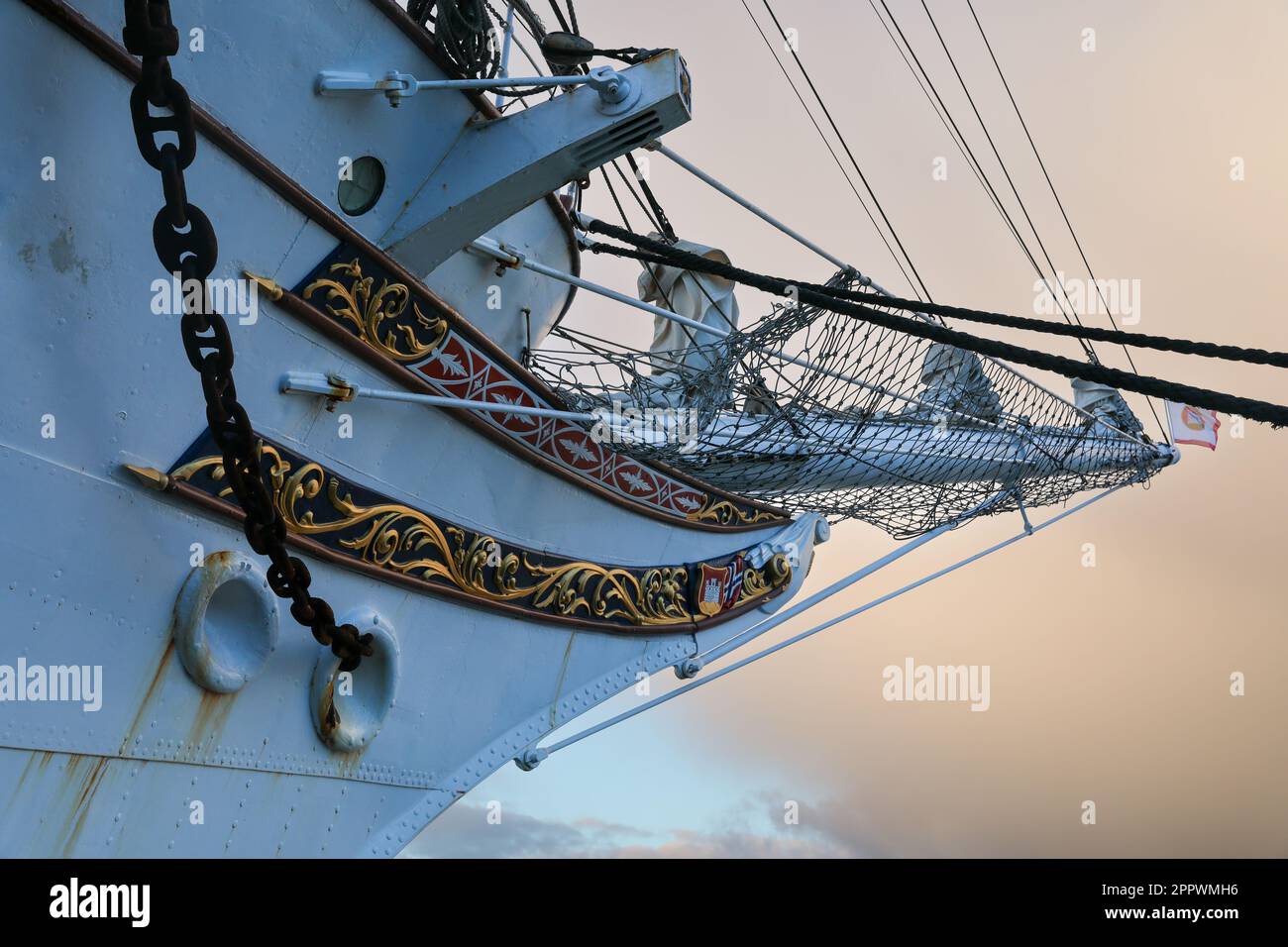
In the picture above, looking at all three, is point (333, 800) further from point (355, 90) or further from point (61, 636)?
point (355, 90)

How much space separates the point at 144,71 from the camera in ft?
8.63

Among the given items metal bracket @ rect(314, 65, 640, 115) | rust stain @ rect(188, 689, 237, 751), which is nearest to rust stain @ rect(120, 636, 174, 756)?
rust stain @ rect(188, 689, 237, 751)

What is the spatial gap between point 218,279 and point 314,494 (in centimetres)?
66

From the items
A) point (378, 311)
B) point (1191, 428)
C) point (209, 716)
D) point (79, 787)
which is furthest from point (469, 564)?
point (1191, 428)

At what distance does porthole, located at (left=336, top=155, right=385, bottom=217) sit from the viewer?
3.61m

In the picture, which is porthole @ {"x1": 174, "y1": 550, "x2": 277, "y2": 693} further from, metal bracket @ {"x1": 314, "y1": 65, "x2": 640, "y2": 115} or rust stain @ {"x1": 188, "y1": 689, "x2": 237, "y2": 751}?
metal bracket @ {"x1": 314, "y1": 65, "x2": 640, "y2": 115}

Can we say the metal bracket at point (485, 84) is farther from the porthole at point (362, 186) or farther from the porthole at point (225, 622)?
the porthole at point (225, 622)

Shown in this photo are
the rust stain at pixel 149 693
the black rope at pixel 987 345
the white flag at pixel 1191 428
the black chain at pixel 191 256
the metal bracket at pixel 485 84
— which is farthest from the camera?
the white flag at pixel 1191 428

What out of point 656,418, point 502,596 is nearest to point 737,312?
point 656,418

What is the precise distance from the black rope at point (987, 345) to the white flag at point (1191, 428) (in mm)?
3347

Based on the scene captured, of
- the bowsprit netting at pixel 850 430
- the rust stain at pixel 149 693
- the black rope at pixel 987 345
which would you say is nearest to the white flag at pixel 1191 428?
the bowsprit netting at pixel 850 430

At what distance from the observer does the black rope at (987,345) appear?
3.24m

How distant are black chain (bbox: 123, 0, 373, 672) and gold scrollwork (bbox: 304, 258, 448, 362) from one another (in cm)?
73

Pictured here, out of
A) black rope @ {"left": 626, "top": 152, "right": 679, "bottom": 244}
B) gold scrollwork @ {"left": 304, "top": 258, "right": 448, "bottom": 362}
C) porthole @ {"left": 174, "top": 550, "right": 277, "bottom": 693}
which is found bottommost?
porthole @ {"left": 174, "top": 550, "right": 277, "bottom": 693}
